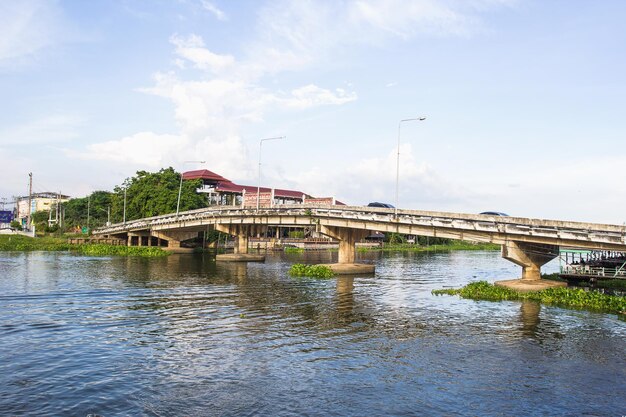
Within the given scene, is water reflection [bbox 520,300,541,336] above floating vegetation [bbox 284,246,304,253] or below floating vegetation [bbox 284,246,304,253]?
below

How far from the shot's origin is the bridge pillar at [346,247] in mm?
58500

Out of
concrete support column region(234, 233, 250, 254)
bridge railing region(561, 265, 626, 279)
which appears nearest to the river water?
bridge railing region(561, 265, 626, 279)

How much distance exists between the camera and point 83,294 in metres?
36.4

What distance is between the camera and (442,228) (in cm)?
4709

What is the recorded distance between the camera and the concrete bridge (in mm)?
37875

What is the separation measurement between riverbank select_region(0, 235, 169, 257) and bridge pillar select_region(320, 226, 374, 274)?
36.8 metres

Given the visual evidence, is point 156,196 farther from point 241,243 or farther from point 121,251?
point 241,243

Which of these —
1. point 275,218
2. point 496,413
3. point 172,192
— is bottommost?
point 496,413

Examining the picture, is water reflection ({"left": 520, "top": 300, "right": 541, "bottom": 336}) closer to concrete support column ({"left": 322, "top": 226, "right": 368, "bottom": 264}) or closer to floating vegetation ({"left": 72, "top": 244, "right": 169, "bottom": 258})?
concrete support column ({"left": 322, "top": 226, "right": 368, "bottom": 264})

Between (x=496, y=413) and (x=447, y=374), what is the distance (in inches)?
148

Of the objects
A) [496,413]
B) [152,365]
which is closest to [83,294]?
[152,365]

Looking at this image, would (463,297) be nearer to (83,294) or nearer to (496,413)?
(496,413)

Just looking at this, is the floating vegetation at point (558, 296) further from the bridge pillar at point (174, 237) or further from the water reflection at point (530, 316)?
the bridge pillar at point (174, 237)

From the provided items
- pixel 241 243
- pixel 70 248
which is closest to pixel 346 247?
pixel 241 243
